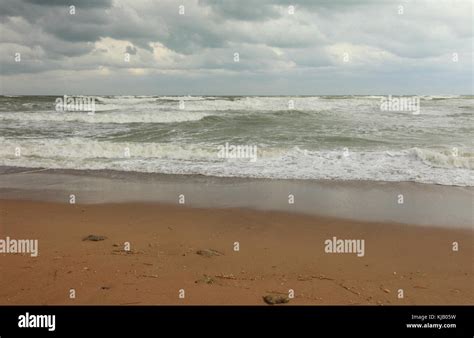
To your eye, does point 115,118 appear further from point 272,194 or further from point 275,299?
point 275,299

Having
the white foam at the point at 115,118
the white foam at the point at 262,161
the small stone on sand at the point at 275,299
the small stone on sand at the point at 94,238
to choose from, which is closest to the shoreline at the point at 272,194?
the white foam at the point at 262,161

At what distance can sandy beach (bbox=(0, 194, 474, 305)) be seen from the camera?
3.74 metres

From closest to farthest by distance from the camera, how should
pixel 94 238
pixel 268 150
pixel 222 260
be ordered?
pixel 222 260, pixel 94 238, pixel 268 150

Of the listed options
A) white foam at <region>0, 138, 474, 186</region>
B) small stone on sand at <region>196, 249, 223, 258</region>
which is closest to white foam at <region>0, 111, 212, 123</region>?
white foam at <region>0, 138, 474, 186</region>

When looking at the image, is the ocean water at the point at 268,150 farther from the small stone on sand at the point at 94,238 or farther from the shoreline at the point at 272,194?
the small stone on sand at the point at 94,238

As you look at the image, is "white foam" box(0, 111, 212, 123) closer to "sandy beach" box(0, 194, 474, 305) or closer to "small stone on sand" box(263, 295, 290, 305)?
"sandy beach" box(0, 194, 474, 305)

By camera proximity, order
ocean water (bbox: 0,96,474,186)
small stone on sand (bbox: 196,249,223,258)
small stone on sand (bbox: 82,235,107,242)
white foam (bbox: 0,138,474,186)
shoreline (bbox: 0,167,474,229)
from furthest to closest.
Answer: ocean water (bbox: 0,96,474,186) < white foam (bbox: 0,138,474,186) < shoreline (bbox: 0,167,474,229) < small stone on sand (bbox: 82,235,107,242) < small stone on sand (bbox: 196,249,223,258)

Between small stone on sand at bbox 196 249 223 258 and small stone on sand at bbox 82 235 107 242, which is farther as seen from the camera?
small stone on sand at bbox 82 235 107 242

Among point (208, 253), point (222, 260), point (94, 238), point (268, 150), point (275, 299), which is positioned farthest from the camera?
point (268, 150)

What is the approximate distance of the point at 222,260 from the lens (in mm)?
4590

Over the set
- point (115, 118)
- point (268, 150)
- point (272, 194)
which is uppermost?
point (115, 118)

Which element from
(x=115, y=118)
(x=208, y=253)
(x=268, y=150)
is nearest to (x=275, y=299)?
(x=208, y=253)

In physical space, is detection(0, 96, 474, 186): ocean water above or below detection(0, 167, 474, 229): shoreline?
above

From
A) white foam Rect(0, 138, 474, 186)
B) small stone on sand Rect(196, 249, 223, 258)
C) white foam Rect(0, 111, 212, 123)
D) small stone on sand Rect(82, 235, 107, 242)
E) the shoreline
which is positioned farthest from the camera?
white foam Rect(0, 111, 212, 123)
